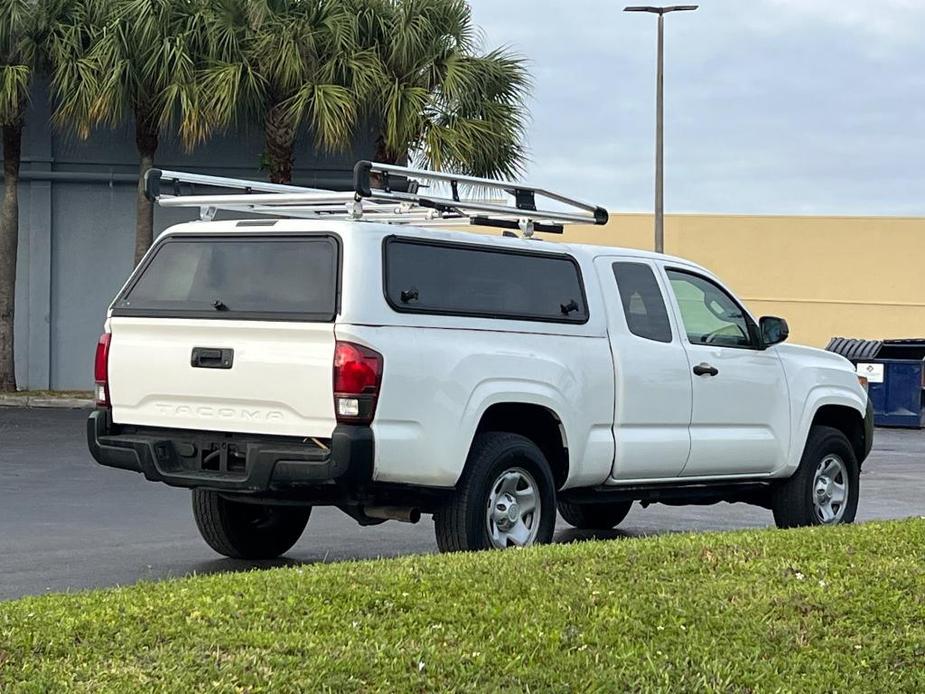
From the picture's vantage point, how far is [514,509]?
29.7 feet

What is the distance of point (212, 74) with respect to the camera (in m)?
24.6

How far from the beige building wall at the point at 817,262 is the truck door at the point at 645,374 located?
33688 millimetres

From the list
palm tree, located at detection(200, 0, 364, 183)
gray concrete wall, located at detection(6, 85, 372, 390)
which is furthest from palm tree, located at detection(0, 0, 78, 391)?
palm tree, located at detection(200, 0, 364, 183)

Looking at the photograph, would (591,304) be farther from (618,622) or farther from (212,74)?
(212,74)

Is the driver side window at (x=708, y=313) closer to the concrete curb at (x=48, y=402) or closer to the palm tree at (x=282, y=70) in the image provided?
the palm tree at (x=282, y=70)

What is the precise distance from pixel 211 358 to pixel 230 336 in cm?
17

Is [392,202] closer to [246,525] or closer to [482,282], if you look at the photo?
[482,282]

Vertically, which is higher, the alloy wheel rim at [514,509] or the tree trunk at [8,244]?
the tree trunk at [8,244]

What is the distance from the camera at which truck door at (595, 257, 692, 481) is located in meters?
9.65

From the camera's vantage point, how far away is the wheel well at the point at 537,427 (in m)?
8.98

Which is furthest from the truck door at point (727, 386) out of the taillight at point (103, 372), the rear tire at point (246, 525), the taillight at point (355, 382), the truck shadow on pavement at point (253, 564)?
the taillight at point (103, 372)

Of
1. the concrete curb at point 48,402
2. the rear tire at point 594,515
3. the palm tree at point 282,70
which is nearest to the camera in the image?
the rear tire at point 594,515

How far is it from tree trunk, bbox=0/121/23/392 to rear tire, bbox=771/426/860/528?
58.0ft

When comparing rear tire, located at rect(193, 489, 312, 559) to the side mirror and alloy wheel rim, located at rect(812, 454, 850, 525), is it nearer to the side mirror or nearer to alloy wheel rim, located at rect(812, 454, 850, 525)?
the side mirror
